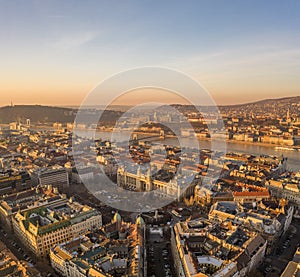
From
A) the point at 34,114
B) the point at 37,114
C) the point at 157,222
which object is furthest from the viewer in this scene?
the point at 37,114

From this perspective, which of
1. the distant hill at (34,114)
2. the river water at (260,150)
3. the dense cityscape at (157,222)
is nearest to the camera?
the dense cityscape at (157,222)

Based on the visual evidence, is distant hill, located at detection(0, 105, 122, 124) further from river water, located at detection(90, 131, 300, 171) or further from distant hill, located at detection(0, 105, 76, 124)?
river water, located at detection(90, 131, 300, 171)

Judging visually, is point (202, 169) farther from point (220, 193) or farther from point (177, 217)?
point (177, 217)

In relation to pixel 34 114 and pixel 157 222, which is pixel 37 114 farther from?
pixel 157 222

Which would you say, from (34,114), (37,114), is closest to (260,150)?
(37,114)

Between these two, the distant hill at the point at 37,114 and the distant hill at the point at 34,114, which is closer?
the distant hill at the point at 37,114

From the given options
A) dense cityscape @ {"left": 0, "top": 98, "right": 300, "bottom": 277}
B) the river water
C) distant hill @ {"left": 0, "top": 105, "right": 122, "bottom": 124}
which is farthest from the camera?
distant hill @ {"left": 0, "top": 105, "right": 122, "bottom": 124}

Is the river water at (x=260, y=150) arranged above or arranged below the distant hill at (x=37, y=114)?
below

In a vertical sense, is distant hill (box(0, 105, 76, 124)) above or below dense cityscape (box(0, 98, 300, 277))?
above

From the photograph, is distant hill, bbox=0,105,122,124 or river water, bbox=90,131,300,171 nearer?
river water, bbox=90,131,300,171

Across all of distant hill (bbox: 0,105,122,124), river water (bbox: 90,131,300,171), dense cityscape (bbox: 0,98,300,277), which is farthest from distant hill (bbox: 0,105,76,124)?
dense cityscape (bbox: 0,98,300,277)

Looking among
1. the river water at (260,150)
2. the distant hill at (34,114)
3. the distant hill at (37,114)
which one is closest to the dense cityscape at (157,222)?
the river water at (260,150)

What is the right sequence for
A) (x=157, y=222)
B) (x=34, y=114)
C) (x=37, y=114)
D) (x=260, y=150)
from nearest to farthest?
(x=157, y=222), (x=260, y=150), (x=34, y=114), (x=37, y=114)

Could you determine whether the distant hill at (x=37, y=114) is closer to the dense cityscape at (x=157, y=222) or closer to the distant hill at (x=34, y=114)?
the distant hill at (x=34, y=114)
